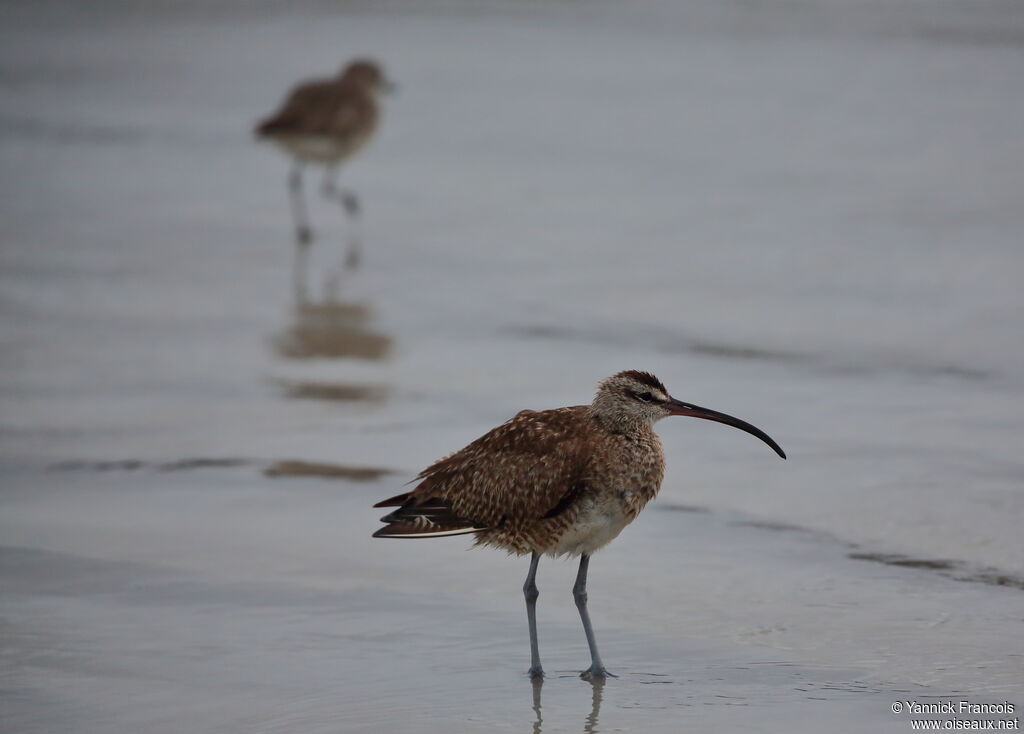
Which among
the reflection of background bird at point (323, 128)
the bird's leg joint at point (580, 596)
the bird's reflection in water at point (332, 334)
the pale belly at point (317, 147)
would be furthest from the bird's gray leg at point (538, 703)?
the pale belly at point (317, 147)

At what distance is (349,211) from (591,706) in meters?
9.97

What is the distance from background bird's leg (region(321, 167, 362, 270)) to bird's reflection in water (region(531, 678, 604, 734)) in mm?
7781

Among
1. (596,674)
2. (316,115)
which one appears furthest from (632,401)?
(316,115)

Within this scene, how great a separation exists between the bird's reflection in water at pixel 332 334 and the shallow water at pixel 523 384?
0.04 meters

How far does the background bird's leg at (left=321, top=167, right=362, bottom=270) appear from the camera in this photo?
13.5 meters

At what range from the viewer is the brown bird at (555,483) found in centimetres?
593

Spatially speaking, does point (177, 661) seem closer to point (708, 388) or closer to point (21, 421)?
point (21, 421)

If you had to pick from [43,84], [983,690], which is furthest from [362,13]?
[983,690]

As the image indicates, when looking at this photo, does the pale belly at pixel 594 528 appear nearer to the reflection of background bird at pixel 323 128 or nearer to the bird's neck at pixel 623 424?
the bird's neck at pixel 623 424

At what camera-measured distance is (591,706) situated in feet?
18.1

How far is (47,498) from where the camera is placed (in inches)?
308

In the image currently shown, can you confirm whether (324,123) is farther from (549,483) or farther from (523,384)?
(549,483)

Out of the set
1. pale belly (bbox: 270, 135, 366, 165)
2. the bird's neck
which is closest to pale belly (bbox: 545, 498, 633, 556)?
the bird's neck

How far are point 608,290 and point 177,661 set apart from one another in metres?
6.49
